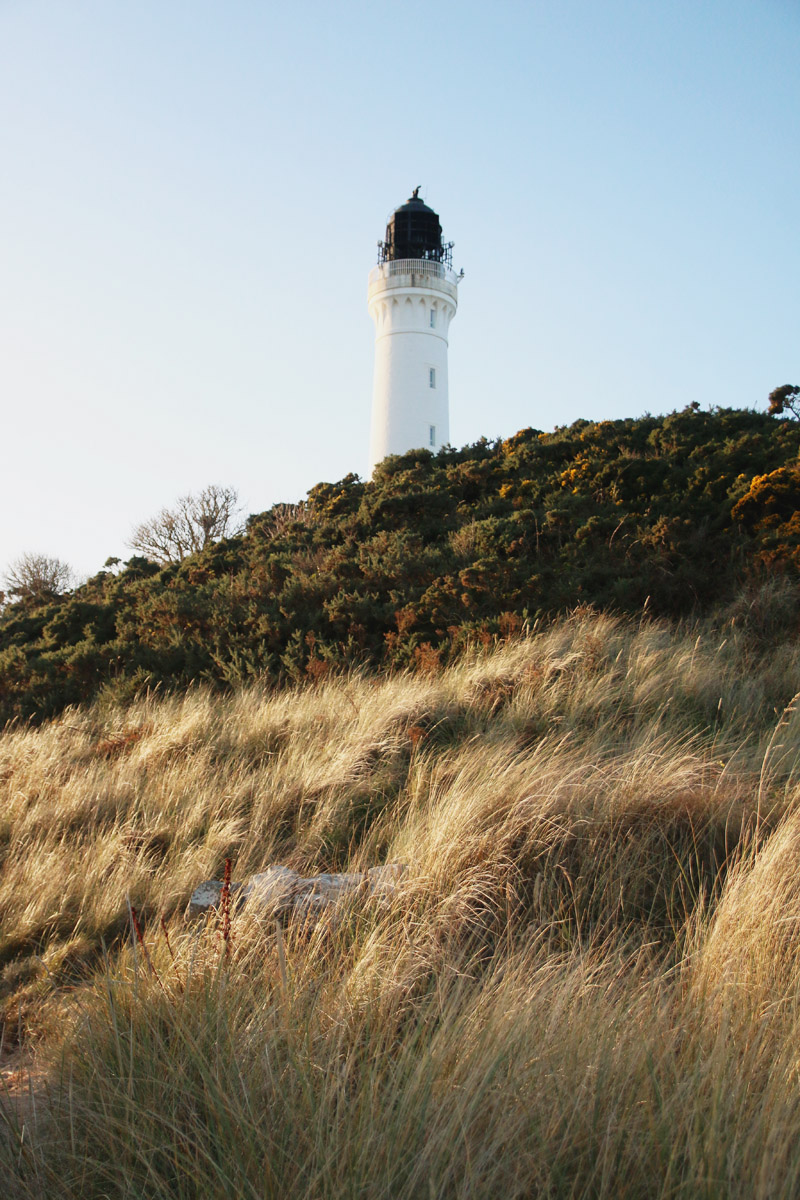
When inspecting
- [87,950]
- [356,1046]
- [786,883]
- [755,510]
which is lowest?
[87,950]

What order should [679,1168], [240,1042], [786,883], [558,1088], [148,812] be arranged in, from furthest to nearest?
[148,812]
[786,883]
[240,1042]
[558,1088]
[679,1168]

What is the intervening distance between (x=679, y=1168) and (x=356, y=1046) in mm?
921

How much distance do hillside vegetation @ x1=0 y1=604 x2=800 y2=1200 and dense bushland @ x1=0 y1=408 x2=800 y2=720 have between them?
88.2 inches

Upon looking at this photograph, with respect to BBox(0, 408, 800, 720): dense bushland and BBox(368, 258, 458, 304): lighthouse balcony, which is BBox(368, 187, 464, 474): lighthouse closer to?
BBox(368, 258, 458, 304): lighthouse balcony

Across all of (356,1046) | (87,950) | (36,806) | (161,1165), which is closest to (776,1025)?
(356,1046)

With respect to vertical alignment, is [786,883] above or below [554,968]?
above

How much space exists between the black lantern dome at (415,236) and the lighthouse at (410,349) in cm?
9

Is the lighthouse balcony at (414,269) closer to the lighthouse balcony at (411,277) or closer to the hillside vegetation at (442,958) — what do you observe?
the lighthouse balcony at (411,277)

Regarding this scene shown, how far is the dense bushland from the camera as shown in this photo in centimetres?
893

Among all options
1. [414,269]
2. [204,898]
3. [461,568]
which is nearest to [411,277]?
[414,269]

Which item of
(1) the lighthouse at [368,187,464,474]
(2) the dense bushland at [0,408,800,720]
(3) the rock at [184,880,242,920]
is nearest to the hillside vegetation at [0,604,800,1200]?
(3) the rock at [184,880,242,920]

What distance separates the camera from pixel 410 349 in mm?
30188

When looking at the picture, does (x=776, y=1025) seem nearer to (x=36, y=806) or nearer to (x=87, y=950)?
(x=87, y=950)

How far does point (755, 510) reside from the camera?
9.44m
